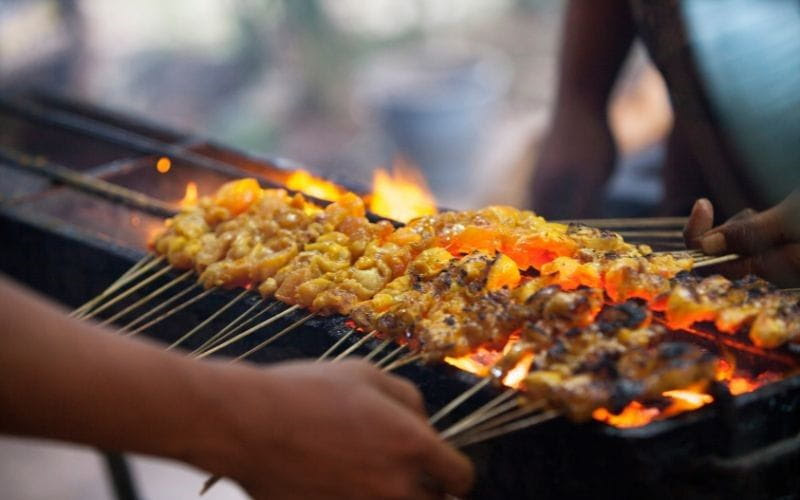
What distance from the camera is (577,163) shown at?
18.0ft

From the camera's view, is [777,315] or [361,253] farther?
[361,253]

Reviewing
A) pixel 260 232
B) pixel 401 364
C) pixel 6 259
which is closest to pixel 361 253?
pixel 260 232

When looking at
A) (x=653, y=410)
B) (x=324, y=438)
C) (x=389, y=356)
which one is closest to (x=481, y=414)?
(x=389, y=356)

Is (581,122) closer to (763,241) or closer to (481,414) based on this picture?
(763,241)

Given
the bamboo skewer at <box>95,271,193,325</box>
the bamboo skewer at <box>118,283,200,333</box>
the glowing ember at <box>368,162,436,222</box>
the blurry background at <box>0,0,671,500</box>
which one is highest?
the blurry background at <box>0,0,671,500</box>

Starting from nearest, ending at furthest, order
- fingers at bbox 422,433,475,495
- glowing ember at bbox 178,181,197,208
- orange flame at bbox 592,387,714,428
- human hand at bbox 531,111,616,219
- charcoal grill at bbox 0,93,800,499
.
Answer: fingers at bbox 422,433,475,495, charcoal grill at bbox 0,93,800,499, orange flame at bbox 592,387,714,428, glowing ember at bbox 178,181,197,208, human hand at bbox 531,111,616,219

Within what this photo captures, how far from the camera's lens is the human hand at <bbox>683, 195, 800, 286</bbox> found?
2912 mm

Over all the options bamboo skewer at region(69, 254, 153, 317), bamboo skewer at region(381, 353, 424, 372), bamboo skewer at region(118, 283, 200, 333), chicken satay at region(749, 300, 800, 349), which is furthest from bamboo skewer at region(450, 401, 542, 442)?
bamboo skewer at region(69, 254, 153, 317)

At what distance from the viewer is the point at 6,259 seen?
4.25 m

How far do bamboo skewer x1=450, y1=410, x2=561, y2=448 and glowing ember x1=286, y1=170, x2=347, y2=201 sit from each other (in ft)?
6.96

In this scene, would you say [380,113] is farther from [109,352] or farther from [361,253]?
[109,352]

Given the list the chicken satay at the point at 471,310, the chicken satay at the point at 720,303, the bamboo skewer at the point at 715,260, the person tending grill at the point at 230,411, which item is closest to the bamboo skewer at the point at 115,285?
the chicken satay at the point at 471,310

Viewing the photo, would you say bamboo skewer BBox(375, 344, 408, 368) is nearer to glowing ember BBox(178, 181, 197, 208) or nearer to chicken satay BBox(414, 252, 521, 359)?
chicken satay BBox(414, 252, 521, 359)

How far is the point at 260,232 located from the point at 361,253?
0.56 meters
